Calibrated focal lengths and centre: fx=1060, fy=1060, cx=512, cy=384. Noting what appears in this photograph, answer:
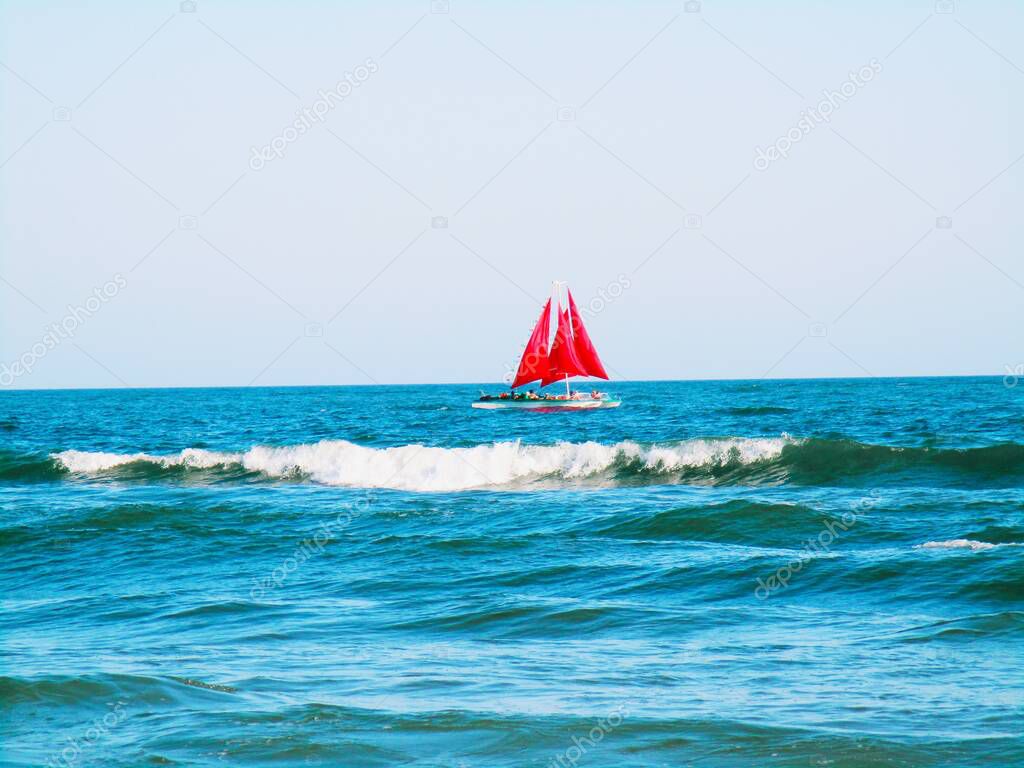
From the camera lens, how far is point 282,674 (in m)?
9.70

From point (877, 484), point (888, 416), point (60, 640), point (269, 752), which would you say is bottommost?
point (269, 752)

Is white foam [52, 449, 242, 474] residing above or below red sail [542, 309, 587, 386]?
below

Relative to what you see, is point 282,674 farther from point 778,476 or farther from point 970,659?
point 778,476

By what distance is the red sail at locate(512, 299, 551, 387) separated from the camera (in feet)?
209

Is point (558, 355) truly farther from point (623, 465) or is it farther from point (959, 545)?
point (959, 545)

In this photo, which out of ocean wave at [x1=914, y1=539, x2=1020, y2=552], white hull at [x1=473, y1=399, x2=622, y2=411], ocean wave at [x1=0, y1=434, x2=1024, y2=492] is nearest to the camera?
ocean wave at [x1=914, y1=539, x2=1020, y2=552]

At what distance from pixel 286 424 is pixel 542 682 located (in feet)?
171

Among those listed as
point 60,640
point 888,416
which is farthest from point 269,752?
point 888,416
